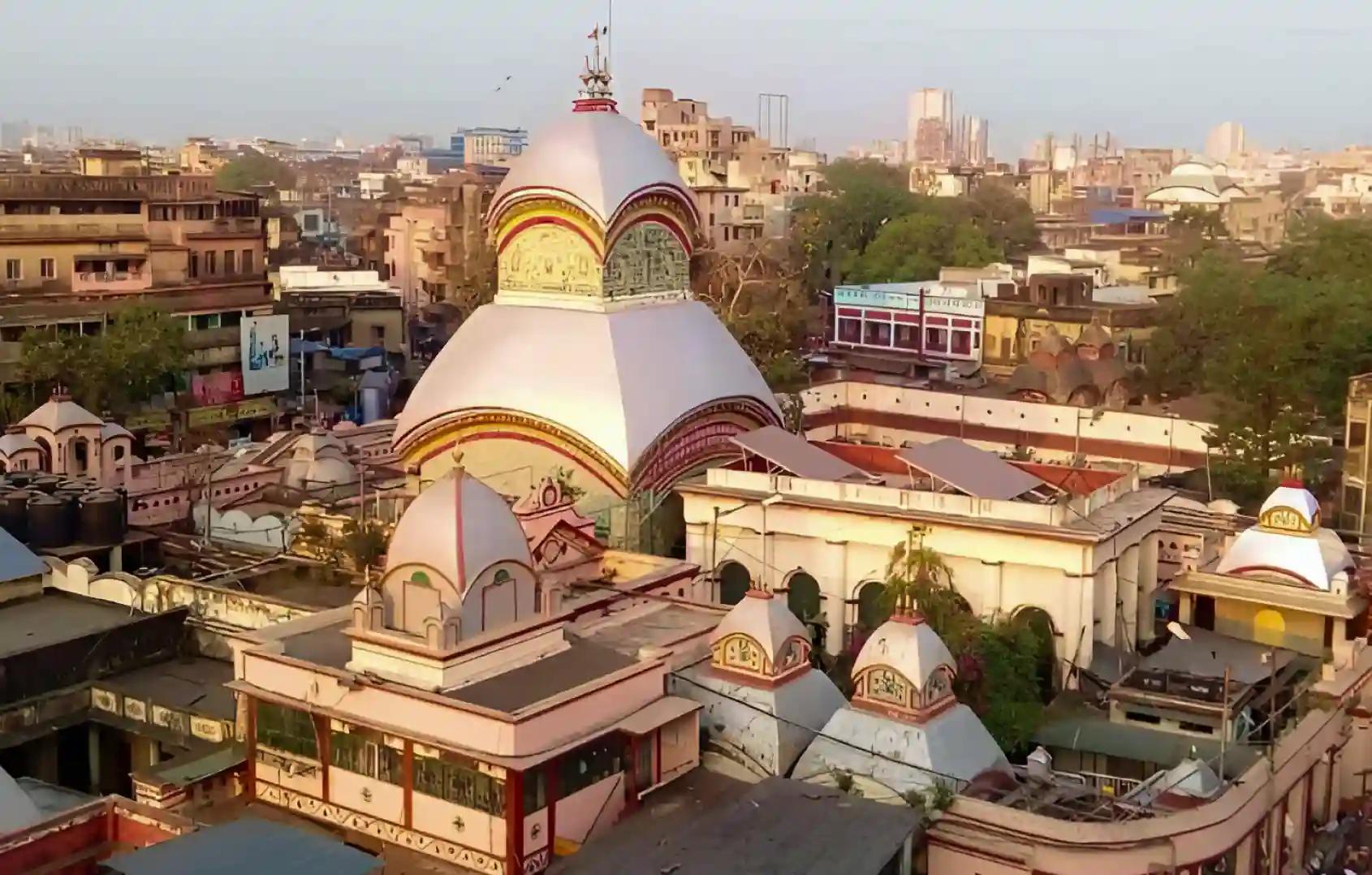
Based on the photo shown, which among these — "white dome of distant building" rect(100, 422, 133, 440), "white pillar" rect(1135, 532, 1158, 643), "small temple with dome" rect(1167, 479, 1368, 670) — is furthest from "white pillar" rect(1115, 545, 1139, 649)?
"white dome of distant building" rect(100, 422, 133, 440)

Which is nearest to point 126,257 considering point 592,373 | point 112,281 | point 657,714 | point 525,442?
point 112,281

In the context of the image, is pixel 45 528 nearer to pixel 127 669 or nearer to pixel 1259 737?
pixel 127 669

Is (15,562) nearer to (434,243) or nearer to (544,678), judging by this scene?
(544,678)

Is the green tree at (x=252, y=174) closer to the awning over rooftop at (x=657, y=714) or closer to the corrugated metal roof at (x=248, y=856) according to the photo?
the awning over rooftop at (x=657, y=714)

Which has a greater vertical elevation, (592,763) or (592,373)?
(592,373)

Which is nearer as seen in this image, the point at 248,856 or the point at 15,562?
the point at 248,856

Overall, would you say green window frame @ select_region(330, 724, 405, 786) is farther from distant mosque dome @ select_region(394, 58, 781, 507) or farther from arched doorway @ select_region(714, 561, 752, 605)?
arched doorway @ select_region(714, 561, 752, 605)

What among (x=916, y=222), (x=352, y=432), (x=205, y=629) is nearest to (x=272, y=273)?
(x=916, y=222)
